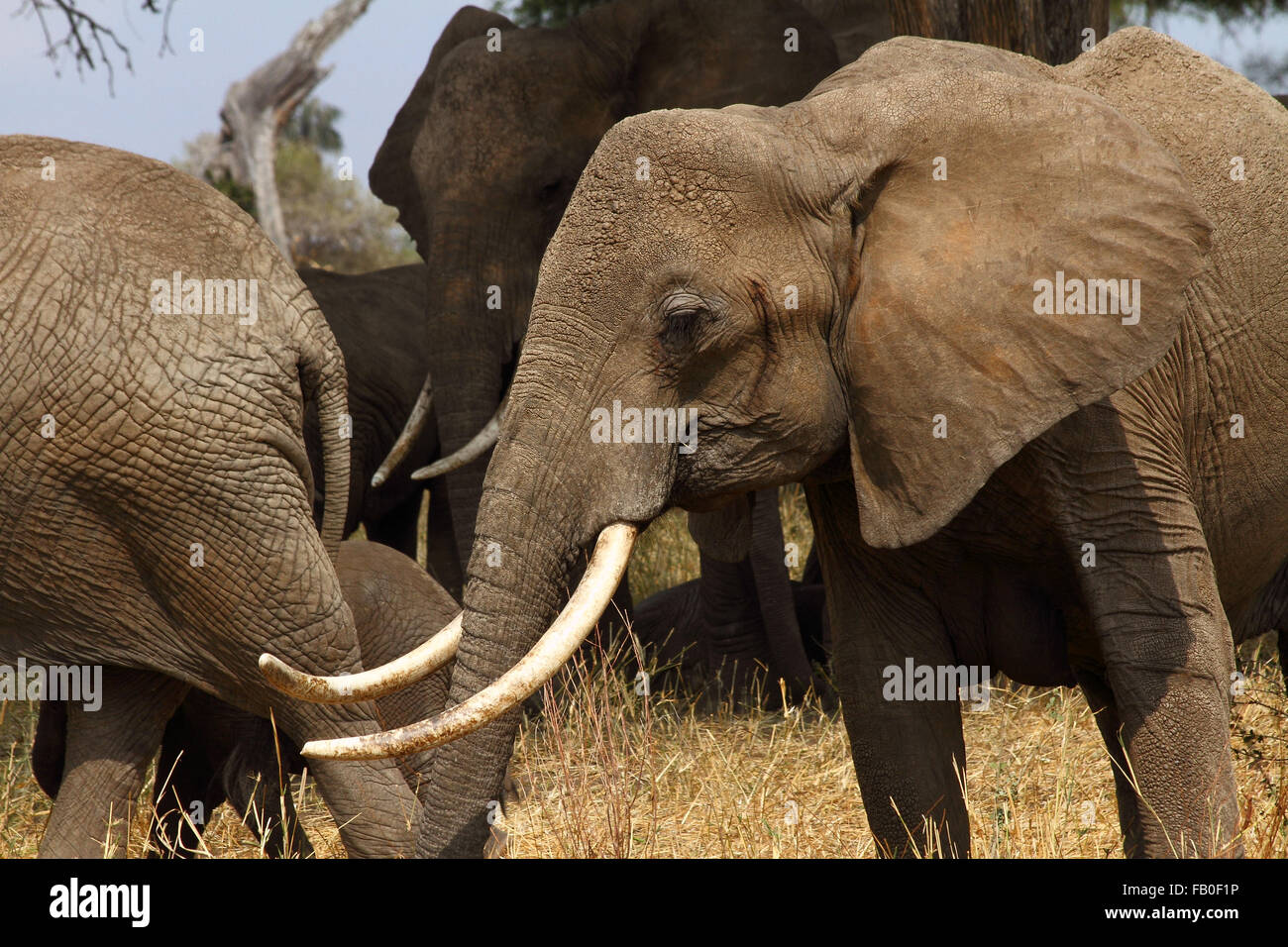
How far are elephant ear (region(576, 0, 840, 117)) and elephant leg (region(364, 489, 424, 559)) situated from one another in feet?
7.50

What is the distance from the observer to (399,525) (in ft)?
24.7

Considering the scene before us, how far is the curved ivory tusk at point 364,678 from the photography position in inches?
104

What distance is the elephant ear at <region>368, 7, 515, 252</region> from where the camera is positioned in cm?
675

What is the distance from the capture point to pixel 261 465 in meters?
3.53

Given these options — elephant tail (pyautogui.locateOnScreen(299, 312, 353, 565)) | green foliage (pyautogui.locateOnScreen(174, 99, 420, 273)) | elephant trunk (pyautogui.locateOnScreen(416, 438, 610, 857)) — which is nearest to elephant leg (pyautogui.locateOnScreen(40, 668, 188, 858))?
elephant tail (pyautogui.locateOnScreen(299, 312, 353, 565))

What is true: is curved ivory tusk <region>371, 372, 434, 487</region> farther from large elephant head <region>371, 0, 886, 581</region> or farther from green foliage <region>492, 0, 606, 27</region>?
green foliage <region>492, 0, 606, 27</region>

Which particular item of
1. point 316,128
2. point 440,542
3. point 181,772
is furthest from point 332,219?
point 181,772

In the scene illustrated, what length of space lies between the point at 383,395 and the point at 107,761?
3.49m

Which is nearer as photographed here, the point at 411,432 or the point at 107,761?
the point at 107,761

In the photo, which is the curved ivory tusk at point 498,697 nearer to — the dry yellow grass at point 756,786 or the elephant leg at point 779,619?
the dry yellow grass at point 756,786

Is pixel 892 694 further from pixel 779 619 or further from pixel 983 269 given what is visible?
pixel 779 619

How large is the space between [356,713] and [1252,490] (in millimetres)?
2028
